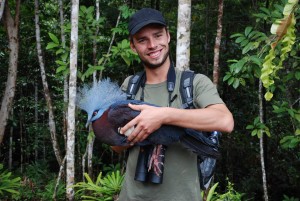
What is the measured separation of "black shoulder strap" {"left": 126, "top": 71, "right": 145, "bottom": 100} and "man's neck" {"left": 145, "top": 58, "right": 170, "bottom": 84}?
4 centimetres

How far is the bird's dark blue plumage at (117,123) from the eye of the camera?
1.33m

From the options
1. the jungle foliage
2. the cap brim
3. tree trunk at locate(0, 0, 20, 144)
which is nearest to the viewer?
the cap brim

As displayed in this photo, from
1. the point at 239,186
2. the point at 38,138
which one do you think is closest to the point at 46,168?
the point at 38,138

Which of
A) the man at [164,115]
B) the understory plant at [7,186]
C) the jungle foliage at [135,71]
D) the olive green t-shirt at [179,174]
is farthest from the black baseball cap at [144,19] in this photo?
the understory plant at [7,186]

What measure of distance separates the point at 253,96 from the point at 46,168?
4.13 metres

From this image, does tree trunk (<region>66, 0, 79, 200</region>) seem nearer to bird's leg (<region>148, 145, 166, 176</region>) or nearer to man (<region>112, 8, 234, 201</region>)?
man (<region>112, 8, 234, 201</region>)

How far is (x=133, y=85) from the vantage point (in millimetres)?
1569

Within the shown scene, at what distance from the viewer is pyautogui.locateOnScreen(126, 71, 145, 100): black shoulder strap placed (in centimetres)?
153

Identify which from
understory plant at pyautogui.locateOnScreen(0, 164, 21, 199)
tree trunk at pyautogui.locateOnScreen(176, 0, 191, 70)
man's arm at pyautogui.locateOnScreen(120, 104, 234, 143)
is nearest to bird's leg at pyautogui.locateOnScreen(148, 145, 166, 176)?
man's arm at pyautogui.locateOnScreen(120, 104, 234, 143)

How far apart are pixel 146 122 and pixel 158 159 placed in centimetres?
21

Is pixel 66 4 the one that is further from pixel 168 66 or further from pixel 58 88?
pixel 168 66

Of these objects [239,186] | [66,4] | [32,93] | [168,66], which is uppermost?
[66,4]

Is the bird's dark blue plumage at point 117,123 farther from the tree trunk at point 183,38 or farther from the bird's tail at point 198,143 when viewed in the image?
the tree trunk at point 183,38

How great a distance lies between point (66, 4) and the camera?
662 cm
